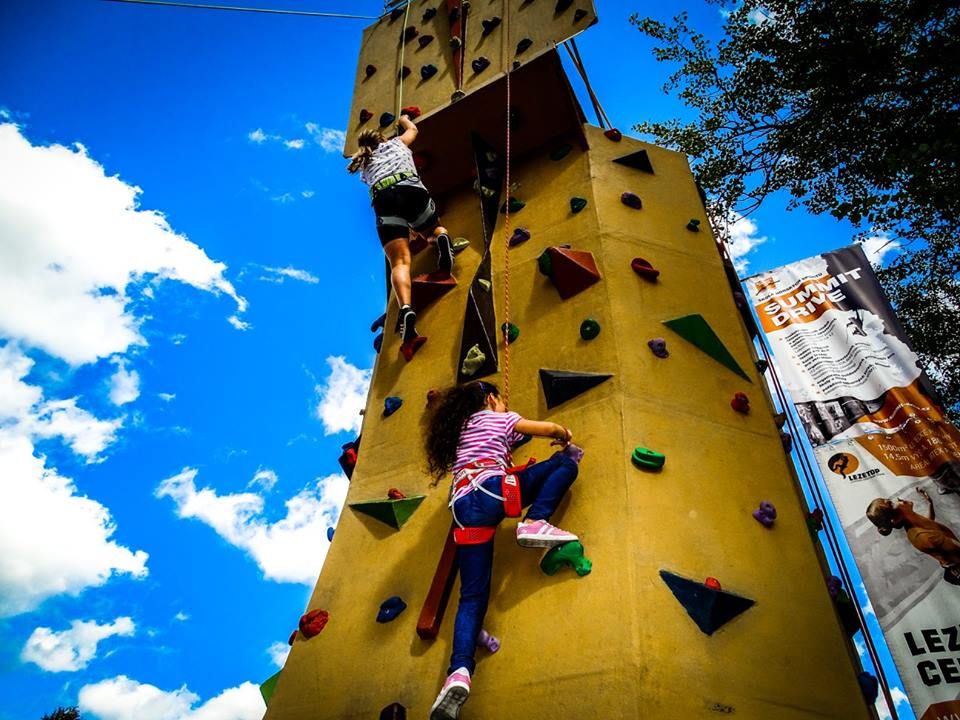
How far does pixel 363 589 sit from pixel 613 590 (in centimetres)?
158

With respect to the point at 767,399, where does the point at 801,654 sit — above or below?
below

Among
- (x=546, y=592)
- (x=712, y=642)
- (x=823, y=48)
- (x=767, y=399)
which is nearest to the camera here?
(x=712, y=642)

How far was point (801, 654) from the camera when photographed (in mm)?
2814

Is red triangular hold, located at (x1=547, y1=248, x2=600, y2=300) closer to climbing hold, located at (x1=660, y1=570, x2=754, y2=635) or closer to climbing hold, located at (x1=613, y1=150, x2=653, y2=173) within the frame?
climbing hold, located at (x1=613, y1=150, x2=653, y2=173)

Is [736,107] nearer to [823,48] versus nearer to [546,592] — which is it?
[823,48]

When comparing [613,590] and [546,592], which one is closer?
[613,590]

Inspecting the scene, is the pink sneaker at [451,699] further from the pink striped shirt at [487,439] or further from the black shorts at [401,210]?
the black shorts at [401,210]

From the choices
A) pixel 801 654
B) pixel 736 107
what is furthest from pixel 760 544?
pixel 736 107

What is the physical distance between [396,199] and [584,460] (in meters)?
2.61

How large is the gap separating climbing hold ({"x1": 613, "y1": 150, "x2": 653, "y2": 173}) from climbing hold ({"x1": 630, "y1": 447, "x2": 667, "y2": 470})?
3.25 metres

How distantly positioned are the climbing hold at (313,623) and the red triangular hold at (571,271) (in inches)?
102

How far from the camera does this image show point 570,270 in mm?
4531

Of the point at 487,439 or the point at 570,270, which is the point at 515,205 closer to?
the point at 570,270

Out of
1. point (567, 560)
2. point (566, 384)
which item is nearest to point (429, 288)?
point (566, 384)
